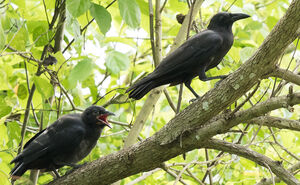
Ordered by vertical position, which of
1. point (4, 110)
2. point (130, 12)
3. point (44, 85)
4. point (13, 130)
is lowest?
point (13, 130)

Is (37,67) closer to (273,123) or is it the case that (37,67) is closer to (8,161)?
(8,161)

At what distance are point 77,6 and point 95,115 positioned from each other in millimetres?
1804

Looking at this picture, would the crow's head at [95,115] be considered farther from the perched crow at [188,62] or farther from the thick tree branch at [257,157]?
the thick tree branch at [257,157]

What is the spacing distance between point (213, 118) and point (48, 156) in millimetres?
1895

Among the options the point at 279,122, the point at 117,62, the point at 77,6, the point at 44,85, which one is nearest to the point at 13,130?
the point at 44,85

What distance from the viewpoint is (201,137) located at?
307 centimetres

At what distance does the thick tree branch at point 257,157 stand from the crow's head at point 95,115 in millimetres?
1670

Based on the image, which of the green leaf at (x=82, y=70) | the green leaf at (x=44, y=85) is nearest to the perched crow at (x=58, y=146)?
the green leaf at (x=44, y=85)

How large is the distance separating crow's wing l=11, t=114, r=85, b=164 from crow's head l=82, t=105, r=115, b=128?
8.4 inches

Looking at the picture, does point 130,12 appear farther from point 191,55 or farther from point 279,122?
point 279,122

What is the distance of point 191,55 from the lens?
3816 mm

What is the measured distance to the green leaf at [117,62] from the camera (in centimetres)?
366

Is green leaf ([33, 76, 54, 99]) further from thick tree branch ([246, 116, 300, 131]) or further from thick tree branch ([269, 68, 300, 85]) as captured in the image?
thick tree branch ([269, 68, 300, 85])

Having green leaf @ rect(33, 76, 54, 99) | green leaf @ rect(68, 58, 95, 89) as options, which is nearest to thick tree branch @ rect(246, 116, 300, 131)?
green leaf @ rect(68, 58, 95, 89)
